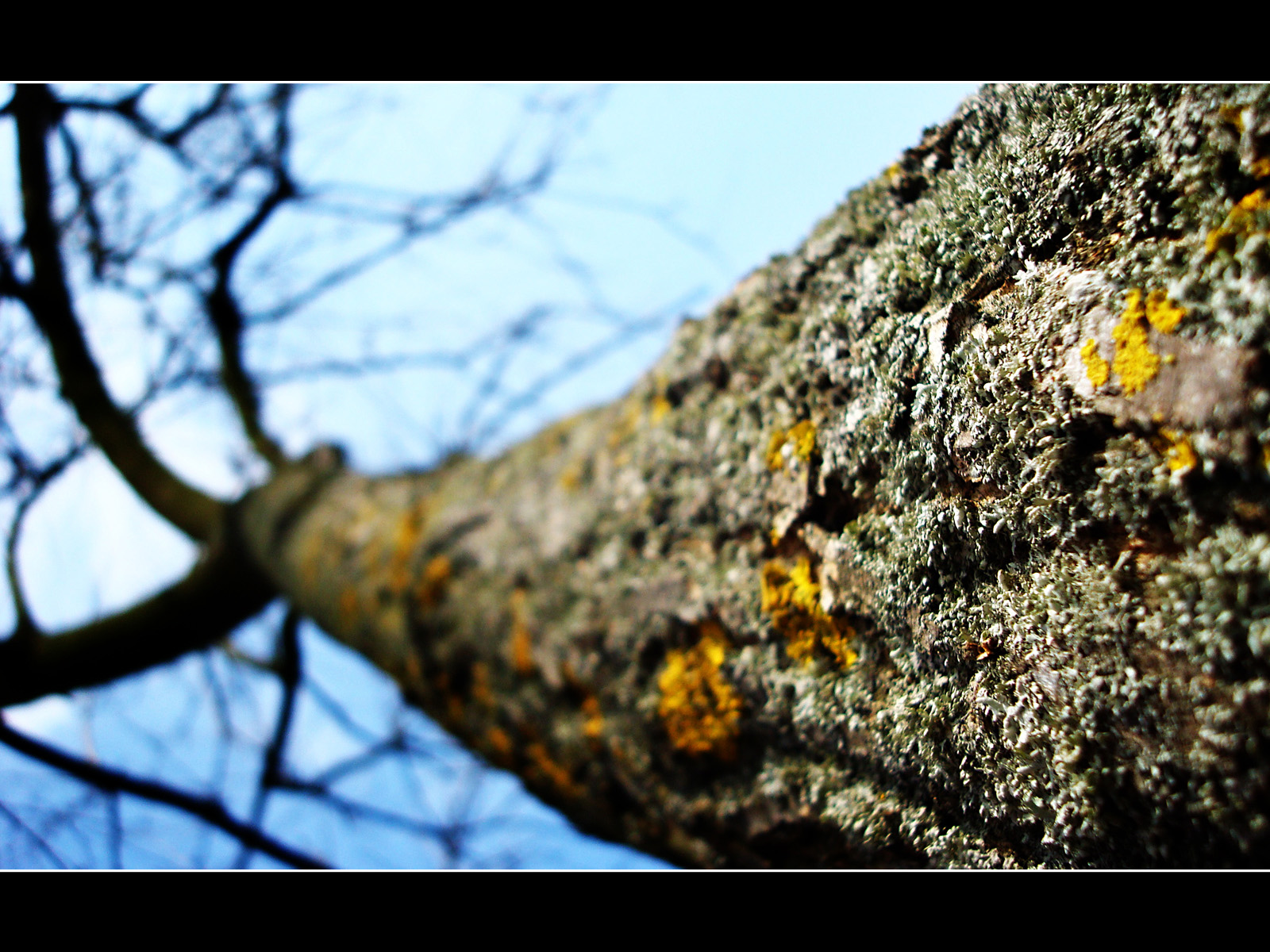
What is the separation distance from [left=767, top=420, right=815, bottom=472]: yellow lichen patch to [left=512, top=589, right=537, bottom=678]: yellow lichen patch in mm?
587

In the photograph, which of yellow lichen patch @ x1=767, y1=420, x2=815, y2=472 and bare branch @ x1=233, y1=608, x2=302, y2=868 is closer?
yellow lichen patch @ x1=767, y1=420, x2=815, y2=472

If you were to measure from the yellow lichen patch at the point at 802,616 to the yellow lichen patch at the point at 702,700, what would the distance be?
100mm

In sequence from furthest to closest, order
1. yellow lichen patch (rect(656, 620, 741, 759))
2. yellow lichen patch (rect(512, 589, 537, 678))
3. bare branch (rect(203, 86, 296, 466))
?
A: bare branch (rect(203, 86, 296, 466)), yellow lichen patch (rect(512, 589, 537, 678)), yellow lichen patch (rect(656, 620, 741, 759))

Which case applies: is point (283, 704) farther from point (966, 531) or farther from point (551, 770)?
point (966, 531)

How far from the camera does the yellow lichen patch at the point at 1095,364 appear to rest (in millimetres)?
432

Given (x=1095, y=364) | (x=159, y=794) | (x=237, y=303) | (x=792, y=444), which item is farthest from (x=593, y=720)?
(x=237, y=303)

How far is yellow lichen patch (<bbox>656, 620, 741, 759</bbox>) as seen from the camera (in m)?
0.79

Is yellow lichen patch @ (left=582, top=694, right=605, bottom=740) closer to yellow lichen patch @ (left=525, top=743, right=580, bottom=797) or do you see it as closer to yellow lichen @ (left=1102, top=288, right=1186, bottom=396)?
yellow lichen patch @ (left=525, top=743, right=580, bottom=797)

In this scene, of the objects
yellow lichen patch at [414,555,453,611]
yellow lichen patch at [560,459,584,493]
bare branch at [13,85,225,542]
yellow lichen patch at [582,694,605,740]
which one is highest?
bare branch at [13,85,225,542]

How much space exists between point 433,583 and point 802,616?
89 centimetres

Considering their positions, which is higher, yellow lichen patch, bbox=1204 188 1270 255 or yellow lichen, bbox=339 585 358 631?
yellow lichen, bbox=339 585 358 631

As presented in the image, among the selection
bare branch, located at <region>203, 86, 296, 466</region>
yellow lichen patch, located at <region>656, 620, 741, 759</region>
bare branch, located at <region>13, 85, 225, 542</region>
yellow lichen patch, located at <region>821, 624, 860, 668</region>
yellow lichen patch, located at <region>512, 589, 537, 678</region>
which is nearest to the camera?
yellow lichen patch, located at <region>821, 624, 860, 668</region>

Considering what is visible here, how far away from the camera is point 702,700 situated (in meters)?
0.82

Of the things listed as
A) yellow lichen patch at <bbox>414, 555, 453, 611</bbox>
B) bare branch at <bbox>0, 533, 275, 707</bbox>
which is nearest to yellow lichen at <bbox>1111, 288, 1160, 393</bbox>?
yellow lichen patch at <bbox>414, 555, 453, 611</bbox>
